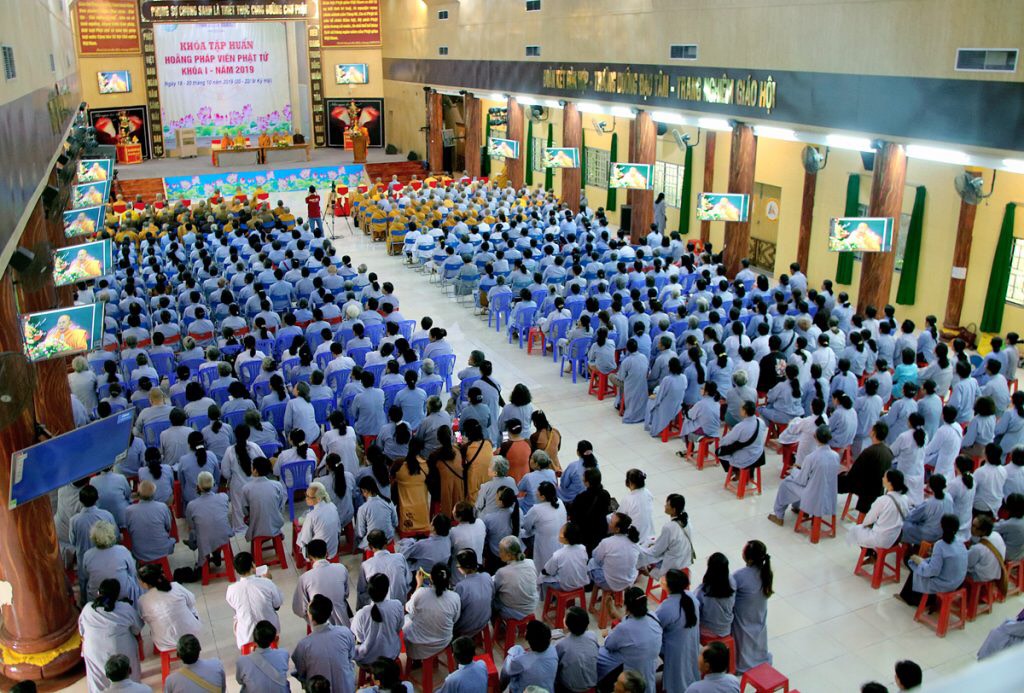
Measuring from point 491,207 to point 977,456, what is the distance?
49.1 feet

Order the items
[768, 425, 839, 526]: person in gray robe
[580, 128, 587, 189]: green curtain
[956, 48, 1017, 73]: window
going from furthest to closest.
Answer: [580, 128, 587, 189]: green curtain, [956, 48, 1017, 73]: window, [768, 425, 839, 526]: person in gray robe

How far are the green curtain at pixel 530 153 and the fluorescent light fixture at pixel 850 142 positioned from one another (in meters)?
15.8

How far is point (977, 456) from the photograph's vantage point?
992cm

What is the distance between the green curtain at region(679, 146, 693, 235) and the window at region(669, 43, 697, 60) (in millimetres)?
3482

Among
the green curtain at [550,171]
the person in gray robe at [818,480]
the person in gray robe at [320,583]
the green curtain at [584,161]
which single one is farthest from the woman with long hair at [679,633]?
the green curtain at [550,171]

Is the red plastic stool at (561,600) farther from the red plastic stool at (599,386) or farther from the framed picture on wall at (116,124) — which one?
the framed picture on wall at (116,124)

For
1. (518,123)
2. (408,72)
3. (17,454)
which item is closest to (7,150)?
(17,454)

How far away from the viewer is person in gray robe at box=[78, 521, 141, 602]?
23.1 feet

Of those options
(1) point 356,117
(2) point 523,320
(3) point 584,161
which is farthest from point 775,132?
(1) point 356,117

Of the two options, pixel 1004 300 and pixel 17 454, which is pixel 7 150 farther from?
pixel 1004 300

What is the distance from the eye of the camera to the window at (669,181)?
23.5 meters

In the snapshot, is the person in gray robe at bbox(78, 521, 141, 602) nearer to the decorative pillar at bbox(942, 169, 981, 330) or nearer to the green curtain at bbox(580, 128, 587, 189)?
the decorative pillar at bbox(942, 169, 981, 330)

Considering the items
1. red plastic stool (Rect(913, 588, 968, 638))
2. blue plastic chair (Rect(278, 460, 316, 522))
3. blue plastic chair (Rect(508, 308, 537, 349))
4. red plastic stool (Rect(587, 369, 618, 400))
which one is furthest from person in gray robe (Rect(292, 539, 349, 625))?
blue plastic chair (Rect(508, 308, 537, 349))

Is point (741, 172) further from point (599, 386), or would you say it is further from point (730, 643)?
point (730, 643)
